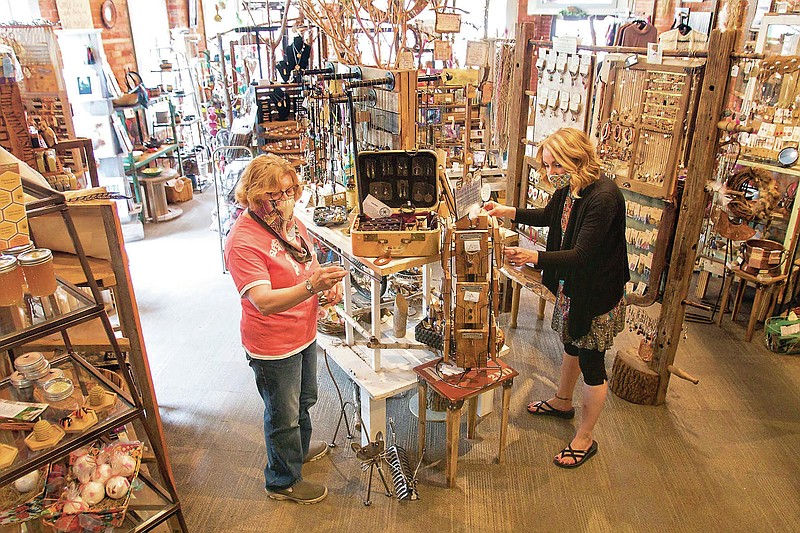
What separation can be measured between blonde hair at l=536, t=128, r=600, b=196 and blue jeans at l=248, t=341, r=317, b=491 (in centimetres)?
129

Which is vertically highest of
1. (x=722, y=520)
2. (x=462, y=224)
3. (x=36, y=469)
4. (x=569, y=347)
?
(x=462, y=224)

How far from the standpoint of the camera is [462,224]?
2.43 meters

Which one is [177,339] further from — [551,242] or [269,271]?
[551,242]

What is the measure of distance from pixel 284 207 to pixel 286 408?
2.66 feet

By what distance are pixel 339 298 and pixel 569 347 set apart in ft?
4.24

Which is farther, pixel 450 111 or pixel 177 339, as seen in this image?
pixel 177 339

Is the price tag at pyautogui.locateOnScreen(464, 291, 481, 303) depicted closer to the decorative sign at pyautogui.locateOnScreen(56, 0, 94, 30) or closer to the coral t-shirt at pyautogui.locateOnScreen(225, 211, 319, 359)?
the coral t-shirt at pyautogui.locateOnScreen(225, 211, 319, 359)

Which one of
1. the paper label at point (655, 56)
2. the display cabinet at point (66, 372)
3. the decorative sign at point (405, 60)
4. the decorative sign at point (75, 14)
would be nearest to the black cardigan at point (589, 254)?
the paper label at point (655, 56)

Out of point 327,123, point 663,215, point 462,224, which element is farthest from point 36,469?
point 663,215

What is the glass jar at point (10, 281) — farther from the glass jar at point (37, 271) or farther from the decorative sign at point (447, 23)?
the decorative sign at point (447, 23)

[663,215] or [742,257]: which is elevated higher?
[663,215]

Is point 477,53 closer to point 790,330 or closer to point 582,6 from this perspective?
point 790,330

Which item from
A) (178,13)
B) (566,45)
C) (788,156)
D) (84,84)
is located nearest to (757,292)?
(788,156)

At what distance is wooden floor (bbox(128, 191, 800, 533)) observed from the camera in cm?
258
